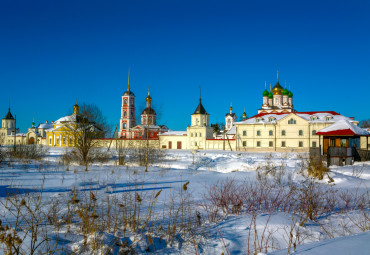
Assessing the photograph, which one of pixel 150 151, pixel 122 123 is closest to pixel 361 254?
pixel 150 151

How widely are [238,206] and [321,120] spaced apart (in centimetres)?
3850

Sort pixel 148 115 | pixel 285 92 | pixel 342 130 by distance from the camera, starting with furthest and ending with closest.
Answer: pixel 285 92
pixel 342 130
pixel 148 115

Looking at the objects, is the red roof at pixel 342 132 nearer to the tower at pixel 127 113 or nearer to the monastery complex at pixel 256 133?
the monastery complex at pixel 256 133

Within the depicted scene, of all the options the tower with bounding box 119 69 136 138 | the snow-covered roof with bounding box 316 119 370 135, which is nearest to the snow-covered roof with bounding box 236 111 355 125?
the snow-covered roof with bounding box 316 119 370 135

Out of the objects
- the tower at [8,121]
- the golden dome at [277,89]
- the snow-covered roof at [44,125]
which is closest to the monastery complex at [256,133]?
the golden dome at [277,89]

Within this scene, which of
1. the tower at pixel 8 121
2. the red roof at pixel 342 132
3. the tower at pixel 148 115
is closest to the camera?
the tower at pixel 148 115

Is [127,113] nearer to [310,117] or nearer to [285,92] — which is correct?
[285,92]

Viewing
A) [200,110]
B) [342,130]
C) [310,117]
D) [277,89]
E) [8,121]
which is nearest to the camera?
[342,130]

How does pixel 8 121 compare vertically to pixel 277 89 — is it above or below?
below

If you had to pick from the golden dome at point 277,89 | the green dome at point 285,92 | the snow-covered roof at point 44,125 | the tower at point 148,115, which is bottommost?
the tower at point 148,115

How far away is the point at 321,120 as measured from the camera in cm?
3997

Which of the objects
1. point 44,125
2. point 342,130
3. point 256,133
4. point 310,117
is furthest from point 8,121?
point 342,130

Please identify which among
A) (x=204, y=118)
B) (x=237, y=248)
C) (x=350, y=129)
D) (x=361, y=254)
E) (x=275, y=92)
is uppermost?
(x=275, y=92)

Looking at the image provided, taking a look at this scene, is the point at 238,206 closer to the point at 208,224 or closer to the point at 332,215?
the point at 208,224
